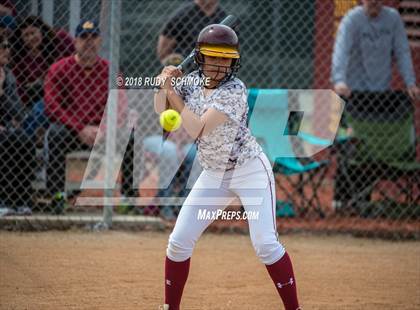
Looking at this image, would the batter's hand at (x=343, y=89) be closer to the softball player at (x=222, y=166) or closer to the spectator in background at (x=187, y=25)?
the spectator in background at (x=187, y=25)

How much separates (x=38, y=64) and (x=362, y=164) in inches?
125

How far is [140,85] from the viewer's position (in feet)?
22.8

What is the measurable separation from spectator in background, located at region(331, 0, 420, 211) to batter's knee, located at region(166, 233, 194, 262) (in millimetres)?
3739

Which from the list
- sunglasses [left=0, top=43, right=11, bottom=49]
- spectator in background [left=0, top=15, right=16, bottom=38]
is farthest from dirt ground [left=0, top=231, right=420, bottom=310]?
spectator in background [left=0, top=15, right=16, bottom=38]

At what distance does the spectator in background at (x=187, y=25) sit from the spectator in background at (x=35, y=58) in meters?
0.89

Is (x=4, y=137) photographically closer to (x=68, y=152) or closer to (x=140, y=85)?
(x=68, y=152)

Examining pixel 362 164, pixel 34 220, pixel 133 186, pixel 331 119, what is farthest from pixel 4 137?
pixel 331 119

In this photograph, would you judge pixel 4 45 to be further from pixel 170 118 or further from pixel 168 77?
pixel 170 118

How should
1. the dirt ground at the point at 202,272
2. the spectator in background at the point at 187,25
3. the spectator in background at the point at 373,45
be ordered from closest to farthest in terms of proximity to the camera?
1. the dirt ground at the point at 202,272
2. the spectator in background at the point at 187,25
3. the spectator in background at the point at 373,45

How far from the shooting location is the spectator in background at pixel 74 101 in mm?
6613

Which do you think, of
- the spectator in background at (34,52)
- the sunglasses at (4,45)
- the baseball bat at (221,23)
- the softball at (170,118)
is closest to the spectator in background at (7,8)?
the spectator in background at (34,52)

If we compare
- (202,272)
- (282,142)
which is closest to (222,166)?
(202,272)

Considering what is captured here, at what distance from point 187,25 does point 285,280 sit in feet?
12.1

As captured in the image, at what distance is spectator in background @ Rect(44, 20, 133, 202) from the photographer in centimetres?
661
